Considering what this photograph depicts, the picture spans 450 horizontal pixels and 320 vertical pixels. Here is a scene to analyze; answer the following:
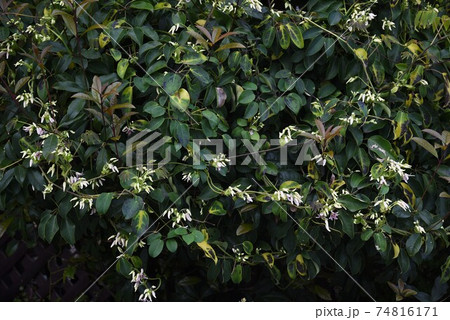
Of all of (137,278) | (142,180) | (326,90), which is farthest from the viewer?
(326,90)

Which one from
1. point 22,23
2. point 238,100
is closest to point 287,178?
point 238,100

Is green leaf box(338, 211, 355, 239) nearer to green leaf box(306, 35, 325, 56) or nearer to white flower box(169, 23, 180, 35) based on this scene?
green leaf box(306, 35, 325, 56)

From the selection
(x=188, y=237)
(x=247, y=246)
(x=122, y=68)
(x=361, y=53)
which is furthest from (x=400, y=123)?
(x=122, y=68)

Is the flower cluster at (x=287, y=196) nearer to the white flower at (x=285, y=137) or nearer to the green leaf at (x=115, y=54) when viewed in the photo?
the white flower at (x=285, y=137)

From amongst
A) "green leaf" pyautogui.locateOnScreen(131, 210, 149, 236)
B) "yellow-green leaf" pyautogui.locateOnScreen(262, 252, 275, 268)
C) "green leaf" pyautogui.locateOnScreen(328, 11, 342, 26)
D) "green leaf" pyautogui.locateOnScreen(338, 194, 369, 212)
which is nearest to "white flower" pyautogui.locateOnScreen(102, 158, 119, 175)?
"green leaf" pyautogui.locateOnScreen(131, 210, 149, 236)

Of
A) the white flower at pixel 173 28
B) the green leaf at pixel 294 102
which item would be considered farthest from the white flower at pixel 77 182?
the green leaf at pixel 294 102

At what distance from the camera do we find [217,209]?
1514 mm

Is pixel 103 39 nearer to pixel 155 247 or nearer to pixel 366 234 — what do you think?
pixel 155 247

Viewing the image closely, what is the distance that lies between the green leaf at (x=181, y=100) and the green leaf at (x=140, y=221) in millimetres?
271

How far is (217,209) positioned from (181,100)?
289mm

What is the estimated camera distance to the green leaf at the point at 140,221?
4.78 feet

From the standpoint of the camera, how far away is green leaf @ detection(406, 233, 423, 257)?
5.16 feet

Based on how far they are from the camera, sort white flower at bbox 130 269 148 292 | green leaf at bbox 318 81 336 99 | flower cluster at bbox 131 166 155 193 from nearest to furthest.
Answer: flower cluster at bbox 131 166 155 193 < white flower at bbox 130 269 148 292 < green leaf at bbox 318 81 336 99

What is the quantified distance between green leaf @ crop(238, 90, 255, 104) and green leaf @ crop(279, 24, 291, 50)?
15 cm
